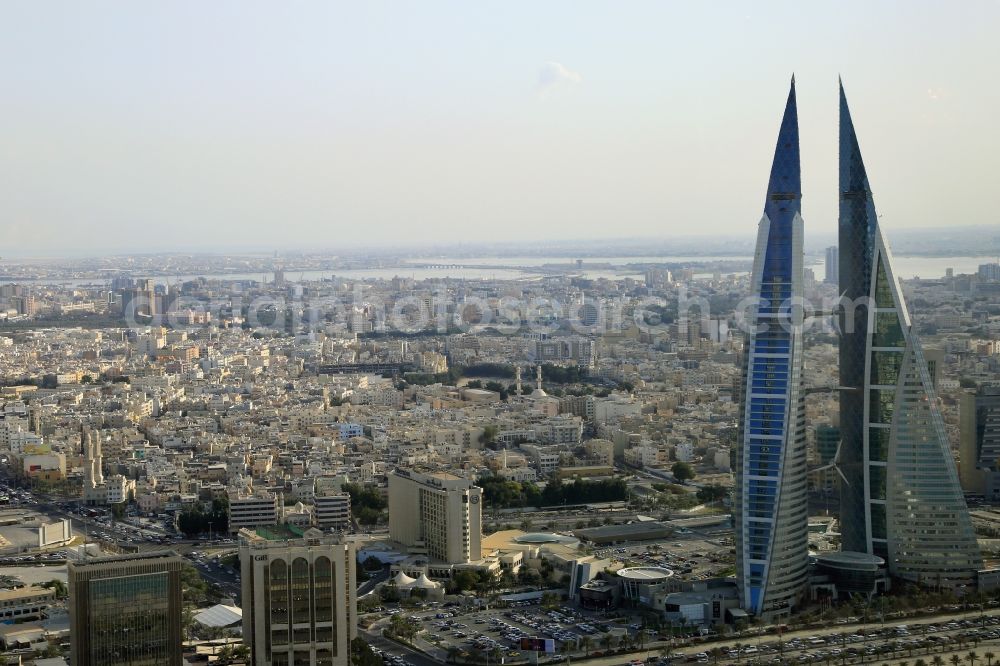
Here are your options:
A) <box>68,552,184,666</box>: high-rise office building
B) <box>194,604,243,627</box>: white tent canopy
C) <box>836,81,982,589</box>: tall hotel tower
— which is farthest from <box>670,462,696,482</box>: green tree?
<box>68,552,184,666</box>: high-rise office building

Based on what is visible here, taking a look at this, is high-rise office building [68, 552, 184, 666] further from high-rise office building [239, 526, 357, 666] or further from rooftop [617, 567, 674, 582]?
rooftop [617, 567, 674, 582]

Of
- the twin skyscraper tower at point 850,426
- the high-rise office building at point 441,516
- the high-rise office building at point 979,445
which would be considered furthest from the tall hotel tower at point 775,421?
the high-rise office building at point 979,445

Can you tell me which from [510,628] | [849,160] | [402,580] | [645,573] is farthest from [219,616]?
[849,160]

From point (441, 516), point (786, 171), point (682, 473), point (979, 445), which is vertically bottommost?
point (682, 473)

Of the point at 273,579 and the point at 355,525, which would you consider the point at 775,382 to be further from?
the point at 355,525

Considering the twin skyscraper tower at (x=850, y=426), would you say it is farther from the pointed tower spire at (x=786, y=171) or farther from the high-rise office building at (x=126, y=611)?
the high-rise office building at (x=126, y=611)
